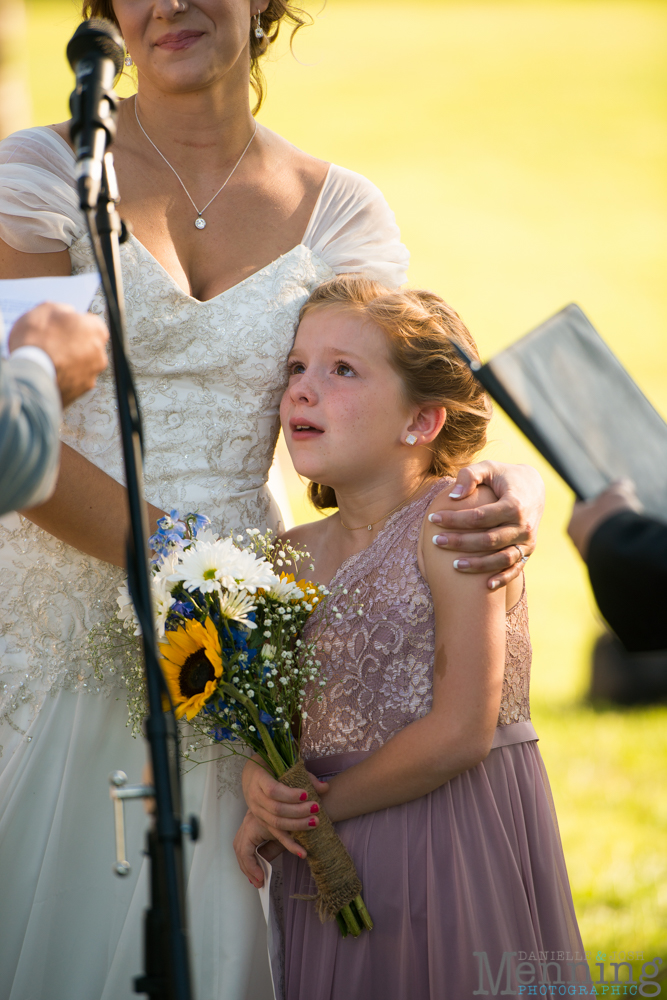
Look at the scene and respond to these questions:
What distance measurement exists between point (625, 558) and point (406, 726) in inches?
35.0

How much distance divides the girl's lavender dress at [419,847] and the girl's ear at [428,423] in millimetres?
214

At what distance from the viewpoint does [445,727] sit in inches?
88.1

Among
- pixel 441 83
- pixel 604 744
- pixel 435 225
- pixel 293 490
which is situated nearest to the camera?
pixel 604 744

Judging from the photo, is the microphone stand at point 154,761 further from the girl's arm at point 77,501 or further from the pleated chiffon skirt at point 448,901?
the pleated chiffon skirt at point 448,901

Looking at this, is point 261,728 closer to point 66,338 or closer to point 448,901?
point 448,901

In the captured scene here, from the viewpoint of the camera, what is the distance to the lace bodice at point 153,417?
249cm

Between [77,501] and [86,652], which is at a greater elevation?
[77,501]

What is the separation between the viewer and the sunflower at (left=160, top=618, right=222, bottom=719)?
6.82 ft

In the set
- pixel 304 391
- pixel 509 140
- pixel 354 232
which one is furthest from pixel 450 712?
pixel 509 140

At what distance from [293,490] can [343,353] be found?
10.9 meters

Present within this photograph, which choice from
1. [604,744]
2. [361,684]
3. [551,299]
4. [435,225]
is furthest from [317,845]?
[435,225]

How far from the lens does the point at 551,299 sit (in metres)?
18.5

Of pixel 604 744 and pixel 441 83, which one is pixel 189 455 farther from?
pixel 441 83

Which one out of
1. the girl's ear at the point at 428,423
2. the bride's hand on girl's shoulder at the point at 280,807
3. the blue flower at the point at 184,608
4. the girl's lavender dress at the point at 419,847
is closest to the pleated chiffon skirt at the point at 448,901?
the girl's lavender dress at the point at 419,847
